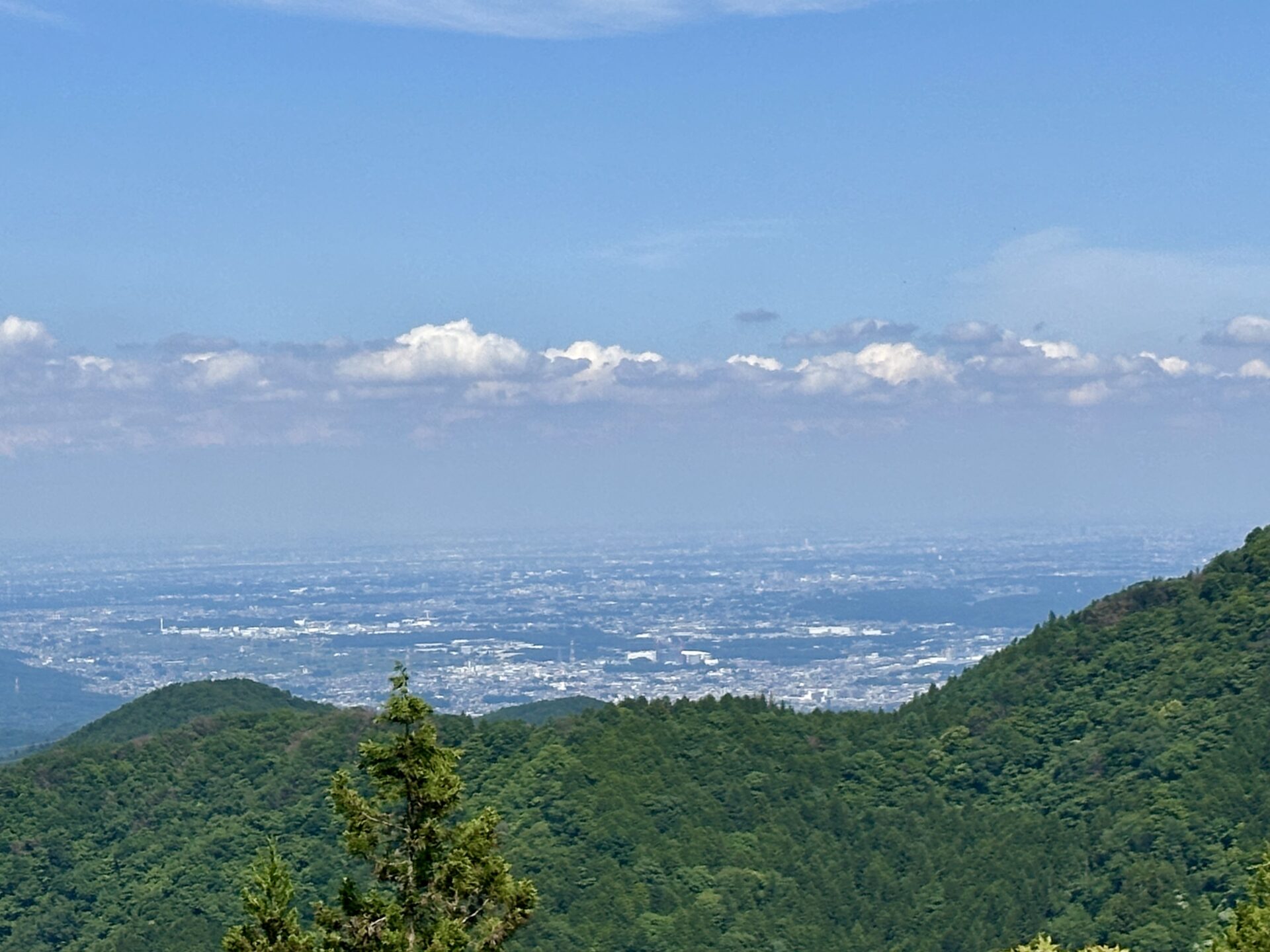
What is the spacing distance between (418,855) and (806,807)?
60341mm

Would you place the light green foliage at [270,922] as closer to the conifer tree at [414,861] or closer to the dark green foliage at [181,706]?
the conifer tree at [414,861]

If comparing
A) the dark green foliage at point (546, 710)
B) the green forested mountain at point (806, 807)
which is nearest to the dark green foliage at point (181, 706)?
the dark green foliage at point (546, 710)

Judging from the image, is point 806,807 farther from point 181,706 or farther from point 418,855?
point 418,855

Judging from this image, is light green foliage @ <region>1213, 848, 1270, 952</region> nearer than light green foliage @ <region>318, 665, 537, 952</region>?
No

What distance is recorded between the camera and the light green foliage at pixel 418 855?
26.3 m

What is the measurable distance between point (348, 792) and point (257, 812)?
A: 63.0 meters

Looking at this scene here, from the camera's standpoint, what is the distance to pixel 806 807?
85000 millimetres

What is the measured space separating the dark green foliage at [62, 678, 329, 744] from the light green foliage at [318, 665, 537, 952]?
86.3 meters

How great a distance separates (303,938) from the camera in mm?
25391

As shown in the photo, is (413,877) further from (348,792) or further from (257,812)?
→ (257,812)

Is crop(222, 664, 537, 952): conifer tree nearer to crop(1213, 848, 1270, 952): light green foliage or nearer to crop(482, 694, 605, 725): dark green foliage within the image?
crop(1213, 848, 1270, 952): light green foliage

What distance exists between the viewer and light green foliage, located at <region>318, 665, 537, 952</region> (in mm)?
26312

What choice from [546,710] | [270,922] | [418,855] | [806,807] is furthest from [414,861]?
[546,710]

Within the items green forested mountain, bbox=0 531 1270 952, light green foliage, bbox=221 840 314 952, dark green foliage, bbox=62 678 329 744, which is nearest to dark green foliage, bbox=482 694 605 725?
dark green foliage, bbox=62 678 329 744
